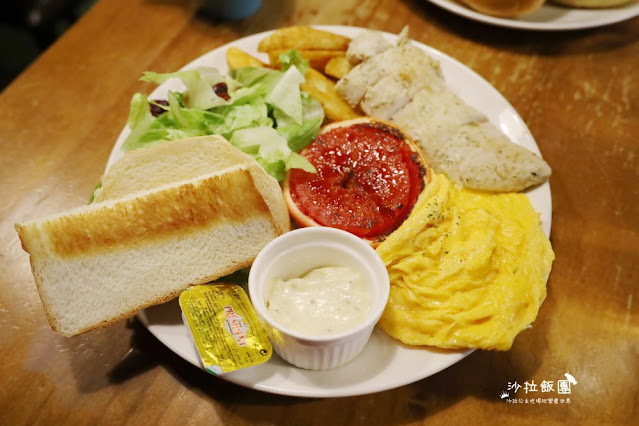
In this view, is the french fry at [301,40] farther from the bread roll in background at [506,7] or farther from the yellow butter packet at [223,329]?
the yellow butter packet at [223,329]

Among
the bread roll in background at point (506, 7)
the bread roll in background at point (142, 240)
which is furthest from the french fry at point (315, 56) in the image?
the bread roll in background at point (506, 7)

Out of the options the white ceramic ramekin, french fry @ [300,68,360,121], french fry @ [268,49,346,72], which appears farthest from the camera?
french fry @ [268,49,346,72]

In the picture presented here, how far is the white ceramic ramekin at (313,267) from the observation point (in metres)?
1.54

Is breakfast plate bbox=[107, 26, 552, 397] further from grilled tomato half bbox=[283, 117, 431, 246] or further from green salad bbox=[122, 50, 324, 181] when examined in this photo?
green salad bbox=[122, 50, 324, 181]

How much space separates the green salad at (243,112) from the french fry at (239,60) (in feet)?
0.23

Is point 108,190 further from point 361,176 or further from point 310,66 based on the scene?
point 310,66

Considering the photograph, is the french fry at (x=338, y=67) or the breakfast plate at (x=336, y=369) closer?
the breakfast plate at (x=336, y=369)

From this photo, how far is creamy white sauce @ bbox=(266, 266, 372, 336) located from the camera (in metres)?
1.58

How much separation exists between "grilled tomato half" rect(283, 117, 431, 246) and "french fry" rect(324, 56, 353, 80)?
0.42m

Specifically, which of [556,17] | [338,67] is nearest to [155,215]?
[338,67]

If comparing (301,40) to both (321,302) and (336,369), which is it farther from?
(336,369)

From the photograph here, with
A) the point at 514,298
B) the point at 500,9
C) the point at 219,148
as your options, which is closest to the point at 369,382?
the point at 514,298

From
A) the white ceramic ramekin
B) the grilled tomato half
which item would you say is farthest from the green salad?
the white ceramic ramekin

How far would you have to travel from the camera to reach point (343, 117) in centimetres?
249
